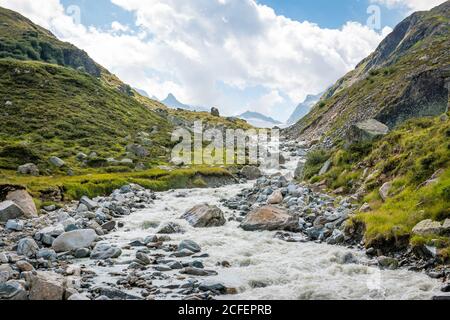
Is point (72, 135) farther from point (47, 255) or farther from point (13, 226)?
point (47, 255)

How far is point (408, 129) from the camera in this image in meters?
29.3

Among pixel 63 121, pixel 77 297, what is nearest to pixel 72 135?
pixel 63 121

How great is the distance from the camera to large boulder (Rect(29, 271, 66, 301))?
41.0 feet

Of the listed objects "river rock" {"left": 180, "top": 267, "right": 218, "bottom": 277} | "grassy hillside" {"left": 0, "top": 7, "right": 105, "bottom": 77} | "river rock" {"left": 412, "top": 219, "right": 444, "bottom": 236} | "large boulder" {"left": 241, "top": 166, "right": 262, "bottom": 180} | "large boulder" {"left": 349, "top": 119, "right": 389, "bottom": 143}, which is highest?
"grassy hillside" {"left": 0, "top": 7, "right": 105, "bottom": 77}

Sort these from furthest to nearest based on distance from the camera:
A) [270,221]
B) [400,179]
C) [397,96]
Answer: [397,96] → [270,221] → [400,179]

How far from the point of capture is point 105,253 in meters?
18.5

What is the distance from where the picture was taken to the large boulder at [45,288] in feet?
41.0

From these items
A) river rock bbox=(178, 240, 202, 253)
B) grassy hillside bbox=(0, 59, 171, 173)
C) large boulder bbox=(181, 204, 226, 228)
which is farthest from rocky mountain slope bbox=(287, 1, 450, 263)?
grassy hillside bbox=(0, 59, 171, 173)

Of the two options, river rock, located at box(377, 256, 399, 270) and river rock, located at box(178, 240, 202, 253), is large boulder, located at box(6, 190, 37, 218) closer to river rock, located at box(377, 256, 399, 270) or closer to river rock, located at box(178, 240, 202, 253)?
river rock, located at box(178, 240, 202, 253)

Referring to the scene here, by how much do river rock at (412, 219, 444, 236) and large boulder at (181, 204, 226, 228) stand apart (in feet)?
40.5

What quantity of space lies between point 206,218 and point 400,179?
11893 millimetres

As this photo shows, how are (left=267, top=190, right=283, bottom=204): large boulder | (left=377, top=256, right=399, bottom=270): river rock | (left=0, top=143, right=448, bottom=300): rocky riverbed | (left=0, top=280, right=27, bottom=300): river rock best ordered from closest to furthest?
(left=0, top=280, right=27, bottom=300): river rock, (left=0, top=143, right=448, bottom=300): rocky riverbed, (left=377, top=256, right=399, bottom=270): river rock, (left=267, top=190, right=283, bottom=204): large boulder
